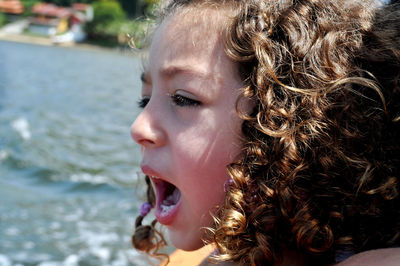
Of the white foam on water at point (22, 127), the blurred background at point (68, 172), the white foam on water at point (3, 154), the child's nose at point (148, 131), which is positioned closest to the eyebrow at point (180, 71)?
the child's nose at point (148, 131)

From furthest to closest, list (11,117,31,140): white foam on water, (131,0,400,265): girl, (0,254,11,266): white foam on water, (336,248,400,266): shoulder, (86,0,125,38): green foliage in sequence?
(86,0,125,38): green foliage, (11,117,31,140): white foam on water, (0,254,11,266): white foam on water, (131,0,400,265): girl, (336,248,400,266): shoulder

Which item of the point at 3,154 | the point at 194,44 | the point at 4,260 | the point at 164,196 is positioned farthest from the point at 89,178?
the point at 194,44

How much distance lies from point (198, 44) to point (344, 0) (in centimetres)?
49

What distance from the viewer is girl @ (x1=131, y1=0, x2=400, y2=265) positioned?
1.39 meters

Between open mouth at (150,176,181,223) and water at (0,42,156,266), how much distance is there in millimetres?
1067

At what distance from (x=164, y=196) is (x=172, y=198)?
28 mm

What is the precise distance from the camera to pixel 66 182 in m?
4.63

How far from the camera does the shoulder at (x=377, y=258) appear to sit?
1172 mm

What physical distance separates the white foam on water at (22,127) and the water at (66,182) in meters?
0.01

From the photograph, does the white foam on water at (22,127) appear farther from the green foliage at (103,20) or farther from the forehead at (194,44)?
the green foliage at (103,20)

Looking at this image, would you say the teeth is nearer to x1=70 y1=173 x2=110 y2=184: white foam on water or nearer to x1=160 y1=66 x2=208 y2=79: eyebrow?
x1=160 y1=66 x2=208 y2=79: eyebrow

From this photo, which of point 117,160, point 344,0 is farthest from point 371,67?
point 117,160

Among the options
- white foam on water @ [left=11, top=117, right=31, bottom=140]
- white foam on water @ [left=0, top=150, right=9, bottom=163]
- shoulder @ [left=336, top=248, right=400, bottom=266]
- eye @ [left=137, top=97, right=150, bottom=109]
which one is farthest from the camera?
white foam on water @ [left=11, top=117, right=31, bottom=140]

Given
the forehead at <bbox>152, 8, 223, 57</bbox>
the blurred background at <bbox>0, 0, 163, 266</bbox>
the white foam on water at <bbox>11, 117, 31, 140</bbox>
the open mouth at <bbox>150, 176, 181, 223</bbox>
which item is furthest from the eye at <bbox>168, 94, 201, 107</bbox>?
the white foam on water at <bbox>11, 117, 31, 140</bbox>
